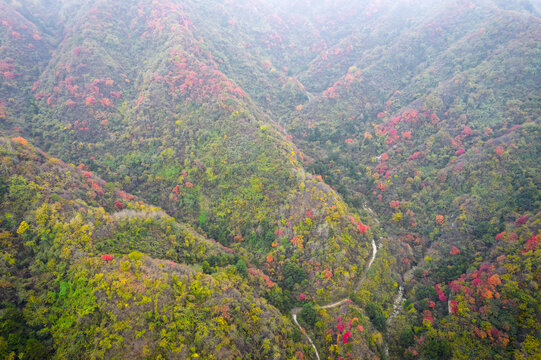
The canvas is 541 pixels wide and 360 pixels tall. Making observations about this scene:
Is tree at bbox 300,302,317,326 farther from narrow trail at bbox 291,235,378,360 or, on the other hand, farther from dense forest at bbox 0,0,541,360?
narrow trail at bbox 291,235,378,360

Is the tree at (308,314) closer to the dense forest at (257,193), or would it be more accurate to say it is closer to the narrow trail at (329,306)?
the dense forest at (257,193)

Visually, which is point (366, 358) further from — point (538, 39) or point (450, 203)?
point (538, 39)

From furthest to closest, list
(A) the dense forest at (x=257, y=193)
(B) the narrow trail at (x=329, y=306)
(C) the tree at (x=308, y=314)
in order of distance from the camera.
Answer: (C) the tree at (x=308, y=314) → (B) the narrow trail at (x=329, y=306) → (A) the dense forest at (x=257, y=193)

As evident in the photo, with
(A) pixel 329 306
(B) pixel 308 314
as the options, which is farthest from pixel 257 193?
(A) pixel 329 306

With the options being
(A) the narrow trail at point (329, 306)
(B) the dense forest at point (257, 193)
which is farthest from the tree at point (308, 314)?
(A) the narrow trail at point (329, 306)

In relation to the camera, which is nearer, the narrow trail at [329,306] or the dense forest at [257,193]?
the dense forest at [257,193]

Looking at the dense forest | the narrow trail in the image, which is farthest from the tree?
the narrow trail

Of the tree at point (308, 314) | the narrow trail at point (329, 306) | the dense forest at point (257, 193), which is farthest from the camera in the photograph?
the tree at point (308, 314)

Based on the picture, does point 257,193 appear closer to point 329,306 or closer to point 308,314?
point 308,314
